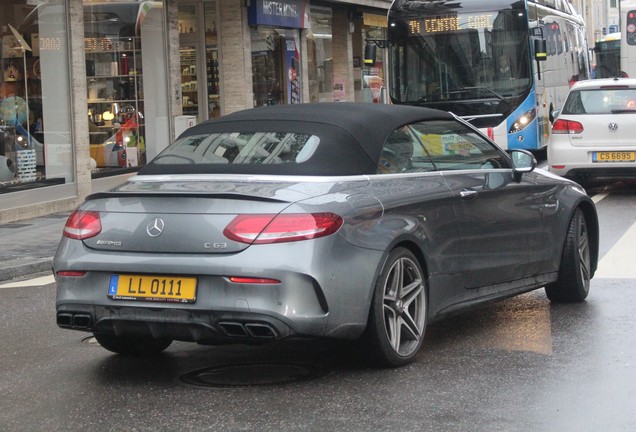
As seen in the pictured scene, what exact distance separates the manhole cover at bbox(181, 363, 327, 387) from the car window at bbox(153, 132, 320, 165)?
3.67ft

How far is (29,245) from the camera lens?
13148 mm

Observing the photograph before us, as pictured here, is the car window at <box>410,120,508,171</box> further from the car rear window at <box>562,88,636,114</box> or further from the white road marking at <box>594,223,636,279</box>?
the car rear window at <box>562,88,636,114</box>

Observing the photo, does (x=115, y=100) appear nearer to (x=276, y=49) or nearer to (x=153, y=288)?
(x=276, y=49)

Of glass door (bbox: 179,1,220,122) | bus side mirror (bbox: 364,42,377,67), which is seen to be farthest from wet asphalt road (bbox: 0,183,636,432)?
glass door (bbox: 179,1,220,122)

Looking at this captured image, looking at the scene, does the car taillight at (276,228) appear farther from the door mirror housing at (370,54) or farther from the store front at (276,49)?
the store front at (276,49)

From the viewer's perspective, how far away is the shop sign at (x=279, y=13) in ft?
79.5

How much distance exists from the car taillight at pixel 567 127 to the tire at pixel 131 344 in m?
10.9

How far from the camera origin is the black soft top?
20.7ft

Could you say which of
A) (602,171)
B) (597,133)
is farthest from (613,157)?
(597,133)

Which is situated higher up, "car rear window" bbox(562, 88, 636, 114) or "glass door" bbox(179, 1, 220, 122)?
"glass door" bbox(179, 1, 220, 122)

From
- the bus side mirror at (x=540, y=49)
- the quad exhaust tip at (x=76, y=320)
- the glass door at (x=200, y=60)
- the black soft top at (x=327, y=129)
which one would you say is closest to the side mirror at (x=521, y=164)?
the black soft top at (x=327, y=129)

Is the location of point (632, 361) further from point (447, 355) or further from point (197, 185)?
point (197, 185)

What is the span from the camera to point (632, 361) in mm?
6434

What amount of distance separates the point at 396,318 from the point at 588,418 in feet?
4.50
